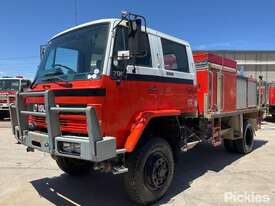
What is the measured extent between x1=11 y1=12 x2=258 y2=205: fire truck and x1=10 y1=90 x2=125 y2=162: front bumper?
0.01m

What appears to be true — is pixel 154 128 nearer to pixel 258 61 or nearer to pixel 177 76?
pixel 177 76

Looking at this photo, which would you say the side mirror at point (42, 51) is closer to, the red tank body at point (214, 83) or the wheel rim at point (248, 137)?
the red tank body at point (214, 83)

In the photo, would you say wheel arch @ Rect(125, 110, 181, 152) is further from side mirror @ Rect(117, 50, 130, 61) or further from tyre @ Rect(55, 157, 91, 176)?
tyre @ Rect(55, 157, 91, 176)

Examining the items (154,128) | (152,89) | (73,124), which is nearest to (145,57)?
(152,89)

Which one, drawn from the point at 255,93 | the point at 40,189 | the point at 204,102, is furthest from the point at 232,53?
the point at 40,189

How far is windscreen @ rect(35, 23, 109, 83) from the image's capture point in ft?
16.1

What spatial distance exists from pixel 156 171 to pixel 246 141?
4989mm

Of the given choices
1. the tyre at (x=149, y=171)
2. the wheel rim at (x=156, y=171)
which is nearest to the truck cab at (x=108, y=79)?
the tyre at (x=149, y=171)

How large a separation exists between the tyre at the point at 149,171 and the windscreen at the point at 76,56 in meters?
1.37

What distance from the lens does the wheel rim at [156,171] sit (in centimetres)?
538

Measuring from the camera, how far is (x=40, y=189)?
632 centimetres

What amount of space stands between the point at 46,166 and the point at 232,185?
13.5 ft

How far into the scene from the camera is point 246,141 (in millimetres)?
9758

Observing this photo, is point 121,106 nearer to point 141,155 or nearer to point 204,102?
point 141,155
